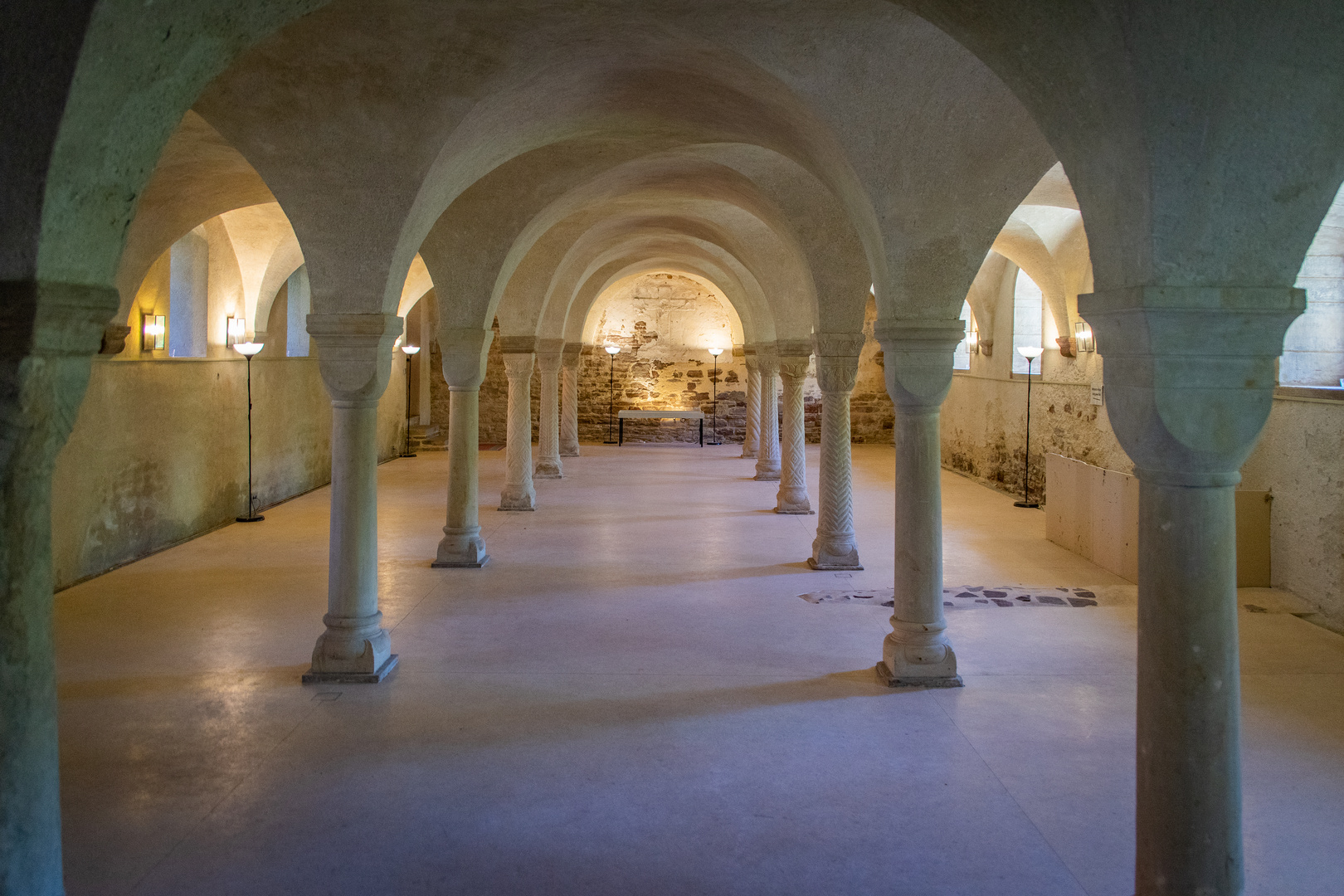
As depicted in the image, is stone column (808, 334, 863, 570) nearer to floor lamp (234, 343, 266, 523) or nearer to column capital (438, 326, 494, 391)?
column capital (438, 326, 494, 391)

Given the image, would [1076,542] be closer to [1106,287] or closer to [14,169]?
[1106,287]

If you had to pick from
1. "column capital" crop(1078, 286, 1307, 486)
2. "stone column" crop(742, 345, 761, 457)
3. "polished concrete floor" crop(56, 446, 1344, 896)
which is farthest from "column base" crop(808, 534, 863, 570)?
"stone column" crop(742, 345, 761, 457)

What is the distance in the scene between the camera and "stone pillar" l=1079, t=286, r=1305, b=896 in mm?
2461

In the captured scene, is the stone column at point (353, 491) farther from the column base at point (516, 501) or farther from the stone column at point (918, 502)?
the column base at point (516, 501)

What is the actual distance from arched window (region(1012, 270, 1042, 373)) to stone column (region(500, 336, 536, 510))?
664 cm

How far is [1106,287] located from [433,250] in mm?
6131

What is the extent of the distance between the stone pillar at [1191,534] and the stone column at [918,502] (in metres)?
2.50

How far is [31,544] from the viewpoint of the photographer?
225cm

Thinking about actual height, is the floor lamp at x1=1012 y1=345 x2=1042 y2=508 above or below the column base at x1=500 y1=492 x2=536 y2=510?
Answer: above

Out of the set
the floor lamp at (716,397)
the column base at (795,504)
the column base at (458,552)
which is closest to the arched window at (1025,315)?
the column base at (795,504)

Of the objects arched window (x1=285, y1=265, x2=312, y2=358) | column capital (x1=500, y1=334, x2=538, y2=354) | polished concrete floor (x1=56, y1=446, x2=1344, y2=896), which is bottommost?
polished concrete floor (x1=56, y1=446, x2=1344, y2=896)

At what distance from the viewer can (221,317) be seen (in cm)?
1030

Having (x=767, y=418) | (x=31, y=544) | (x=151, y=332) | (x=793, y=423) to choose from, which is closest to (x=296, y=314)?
(x=151, y=332)

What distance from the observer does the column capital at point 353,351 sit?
515 cm
